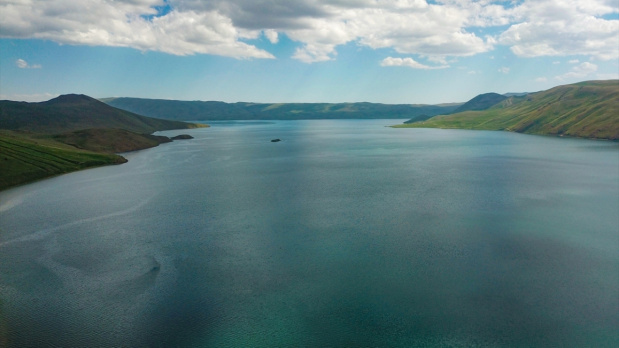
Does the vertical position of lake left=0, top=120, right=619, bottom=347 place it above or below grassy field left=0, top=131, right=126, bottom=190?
below

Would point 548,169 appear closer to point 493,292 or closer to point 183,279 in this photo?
point 493,292

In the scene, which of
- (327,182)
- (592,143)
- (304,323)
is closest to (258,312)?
(304,323)

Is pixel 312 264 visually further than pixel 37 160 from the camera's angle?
No

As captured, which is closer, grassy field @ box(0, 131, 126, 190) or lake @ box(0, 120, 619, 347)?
lake @ box(0, 120, 619, 347)

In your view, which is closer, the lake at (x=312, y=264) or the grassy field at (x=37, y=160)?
the lake at (x=312, y=264)

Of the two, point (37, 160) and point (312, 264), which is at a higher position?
point (37, 160)
